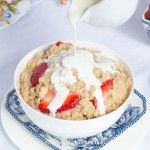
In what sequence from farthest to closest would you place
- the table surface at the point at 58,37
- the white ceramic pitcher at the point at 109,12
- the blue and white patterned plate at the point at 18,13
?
1. the blue and white patterned plate at the point at 18,13
2. the table surface at the point at 58,37
3. the white ceramic pitcher at the point at 109,12

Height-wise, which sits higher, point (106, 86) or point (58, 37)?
point (106, 86)

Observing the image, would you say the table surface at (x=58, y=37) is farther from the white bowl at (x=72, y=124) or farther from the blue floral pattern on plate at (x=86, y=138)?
the white bowl at (x=72, y=124)

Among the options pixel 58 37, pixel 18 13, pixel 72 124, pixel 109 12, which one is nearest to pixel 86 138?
pixel 72 124

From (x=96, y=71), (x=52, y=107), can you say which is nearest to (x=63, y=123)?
(x=52, y=107)

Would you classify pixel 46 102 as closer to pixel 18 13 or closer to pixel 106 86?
pixel 106 86

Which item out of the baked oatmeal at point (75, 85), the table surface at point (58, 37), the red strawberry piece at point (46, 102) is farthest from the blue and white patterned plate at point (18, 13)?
the red strawberry piece at point (46, 102)
